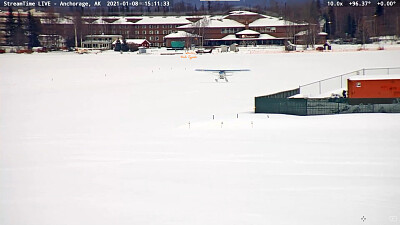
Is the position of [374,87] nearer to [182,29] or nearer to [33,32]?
[33,32]

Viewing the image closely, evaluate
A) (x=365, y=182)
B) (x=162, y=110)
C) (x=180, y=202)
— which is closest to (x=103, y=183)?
(x=180, y=202)

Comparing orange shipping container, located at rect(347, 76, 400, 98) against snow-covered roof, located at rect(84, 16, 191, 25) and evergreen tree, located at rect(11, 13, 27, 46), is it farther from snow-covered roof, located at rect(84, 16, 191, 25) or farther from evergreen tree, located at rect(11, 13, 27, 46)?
snow-covered roof, located at rect(84, 16, 191, 25)

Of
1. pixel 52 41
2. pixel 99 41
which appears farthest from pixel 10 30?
pixel 99 41

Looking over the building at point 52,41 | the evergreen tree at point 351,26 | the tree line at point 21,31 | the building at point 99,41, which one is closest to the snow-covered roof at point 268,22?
the evergreen tree at point 351,26

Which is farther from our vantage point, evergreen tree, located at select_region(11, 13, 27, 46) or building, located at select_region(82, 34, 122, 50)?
building, located at select_region(82, 34, 122, 50)

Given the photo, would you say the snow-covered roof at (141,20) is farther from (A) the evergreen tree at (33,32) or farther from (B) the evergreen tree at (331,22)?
(B) the evergreen tree at (331,22)

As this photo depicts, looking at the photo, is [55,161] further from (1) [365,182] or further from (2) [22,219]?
(1) [365,182]

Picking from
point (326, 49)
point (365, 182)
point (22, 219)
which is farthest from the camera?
point (326, 49)

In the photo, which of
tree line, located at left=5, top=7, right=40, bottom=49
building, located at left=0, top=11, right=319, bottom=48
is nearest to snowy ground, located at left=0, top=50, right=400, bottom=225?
tree line, located at left=5, top=7, right=40, bottom=49
